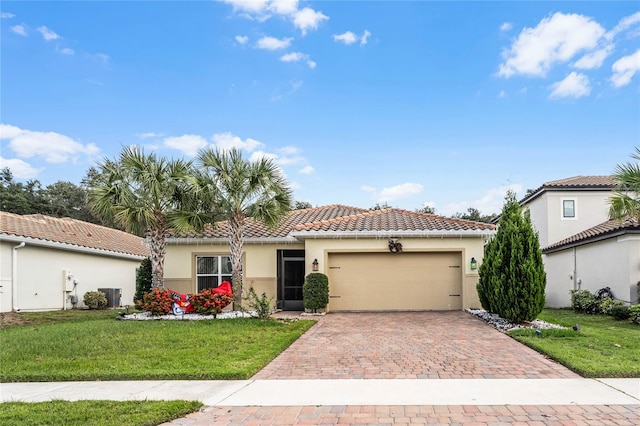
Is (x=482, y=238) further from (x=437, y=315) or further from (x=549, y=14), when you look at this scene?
(x=549, y=14)

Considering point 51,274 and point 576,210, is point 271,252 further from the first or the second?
point 576,210

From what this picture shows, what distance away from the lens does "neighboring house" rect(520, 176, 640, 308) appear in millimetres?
15406

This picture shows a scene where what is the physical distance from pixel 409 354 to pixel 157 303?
28.3ft

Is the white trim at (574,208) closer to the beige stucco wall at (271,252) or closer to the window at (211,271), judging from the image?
the beige stucco wall at (271,252)

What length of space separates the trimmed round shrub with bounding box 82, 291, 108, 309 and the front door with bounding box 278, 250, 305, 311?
26.2ft

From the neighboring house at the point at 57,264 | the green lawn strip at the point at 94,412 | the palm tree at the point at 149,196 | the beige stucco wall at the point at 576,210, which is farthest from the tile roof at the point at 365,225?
the green lawn strip at the point at 94,412

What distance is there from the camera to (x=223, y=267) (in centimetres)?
1786

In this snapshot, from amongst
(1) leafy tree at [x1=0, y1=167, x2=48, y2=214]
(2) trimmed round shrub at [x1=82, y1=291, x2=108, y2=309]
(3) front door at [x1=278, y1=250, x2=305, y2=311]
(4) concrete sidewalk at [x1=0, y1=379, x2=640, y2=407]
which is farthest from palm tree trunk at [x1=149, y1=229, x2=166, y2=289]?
(1) leafy tree at [x1=0, y1=167, x2=48, y2=214]

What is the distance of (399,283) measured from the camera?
16.8 metres

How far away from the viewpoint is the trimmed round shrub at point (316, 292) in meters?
15.8

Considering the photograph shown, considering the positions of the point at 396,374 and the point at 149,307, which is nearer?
the point at 396,374

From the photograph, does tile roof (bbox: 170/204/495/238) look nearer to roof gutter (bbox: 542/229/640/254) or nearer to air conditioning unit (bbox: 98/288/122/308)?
roof gutter (bbox: 542/229/640/254)

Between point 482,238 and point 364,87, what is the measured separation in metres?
6.98

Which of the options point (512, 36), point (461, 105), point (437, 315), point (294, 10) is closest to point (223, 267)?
Answer: point (437, 315)
